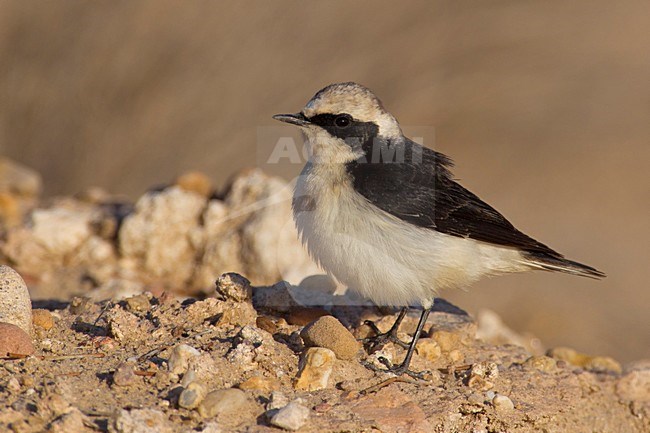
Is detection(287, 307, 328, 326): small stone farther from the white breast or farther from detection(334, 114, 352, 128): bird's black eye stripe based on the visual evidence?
detection(334, 114, 352, 128): bird's black eye stripe

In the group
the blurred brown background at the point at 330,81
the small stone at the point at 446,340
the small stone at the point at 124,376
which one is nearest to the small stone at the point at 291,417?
the small stone at the point at 124,376

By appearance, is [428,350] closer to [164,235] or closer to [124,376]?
[124,376]

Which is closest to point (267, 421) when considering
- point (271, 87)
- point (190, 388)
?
point (190, 388)

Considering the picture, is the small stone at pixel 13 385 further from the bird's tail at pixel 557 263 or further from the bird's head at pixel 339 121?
the bird's tail at pixel 557 263

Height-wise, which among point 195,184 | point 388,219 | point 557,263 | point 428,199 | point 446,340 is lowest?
point 446,340

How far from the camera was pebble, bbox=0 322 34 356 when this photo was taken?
4574mm

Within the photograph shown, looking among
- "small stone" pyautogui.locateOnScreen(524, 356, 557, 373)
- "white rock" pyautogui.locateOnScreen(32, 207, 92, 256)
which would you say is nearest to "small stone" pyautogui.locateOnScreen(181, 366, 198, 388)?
"small stone" pyautogui.locateOnScreen(524, 356, 557, 373)

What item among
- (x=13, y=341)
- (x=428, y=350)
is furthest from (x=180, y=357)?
(x=428, y=350)

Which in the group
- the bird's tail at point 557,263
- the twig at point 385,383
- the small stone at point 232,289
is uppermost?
the bird's tail at point 557,263

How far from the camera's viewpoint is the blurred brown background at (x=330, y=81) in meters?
13.2

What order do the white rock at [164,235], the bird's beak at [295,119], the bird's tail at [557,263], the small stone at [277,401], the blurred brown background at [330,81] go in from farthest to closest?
1. the blurred brown background at [330,81]
2. the white rock at [164,235]
3. the bird's tail at [557,263]
4. the bird's beak at [295,119]
5. the small stone at [277,401]

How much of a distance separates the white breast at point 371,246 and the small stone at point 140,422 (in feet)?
5.66

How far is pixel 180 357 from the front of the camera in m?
4.51

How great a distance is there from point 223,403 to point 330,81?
1004cm
